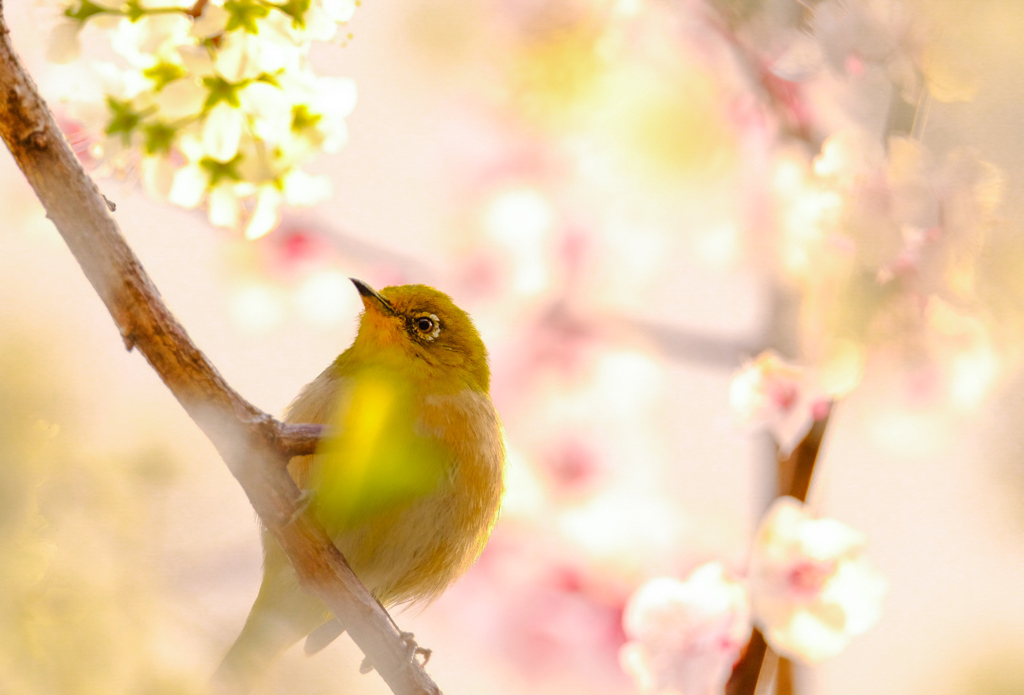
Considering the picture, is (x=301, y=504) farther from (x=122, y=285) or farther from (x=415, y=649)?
(x=415, y=649)

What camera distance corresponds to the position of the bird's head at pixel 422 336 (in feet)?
5.60

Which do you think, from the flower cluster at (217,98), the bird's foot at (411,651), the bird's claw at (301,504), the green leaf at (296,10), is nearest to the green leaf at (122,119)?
the flower cluster at (217,98)

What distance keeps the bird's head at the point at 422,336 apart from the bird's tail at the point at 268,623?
0.44m

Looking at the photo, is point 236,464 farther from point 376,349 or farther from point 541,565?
point 541,565

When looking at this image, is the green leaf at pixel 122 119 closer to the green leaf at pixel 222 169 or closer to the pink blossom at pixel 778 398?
the green leaf at pixel 222 169

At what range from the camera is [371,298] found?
1724 millimetres

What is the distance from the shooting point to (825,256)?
1.54 m

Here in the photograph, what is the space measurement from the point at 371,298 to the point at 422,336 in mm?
132

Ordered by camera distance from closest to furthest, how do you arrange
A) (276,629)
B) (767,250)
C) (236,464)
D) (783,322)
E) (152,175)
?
(236,464) → (152,175) → (276,629) → (783,322) → (767,250)

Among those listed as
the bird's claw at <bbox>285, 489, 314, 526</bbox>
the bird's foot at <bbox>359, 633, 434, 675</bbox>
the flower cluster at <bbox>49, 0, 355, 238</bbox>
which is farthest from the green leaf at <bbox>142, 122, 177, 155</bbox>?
the bird's foot at <bbox>359, 633, 434, 675</bbox>

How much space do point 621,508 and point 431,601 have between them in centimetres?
109

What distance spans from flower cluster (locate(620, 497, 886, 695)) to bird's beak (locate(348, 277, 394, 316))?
0.85 meters

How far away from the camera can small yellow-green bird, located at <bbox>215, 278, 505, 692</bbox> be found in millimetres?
1439

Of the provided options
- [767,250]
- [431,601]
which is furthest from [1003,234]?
[431,601]
